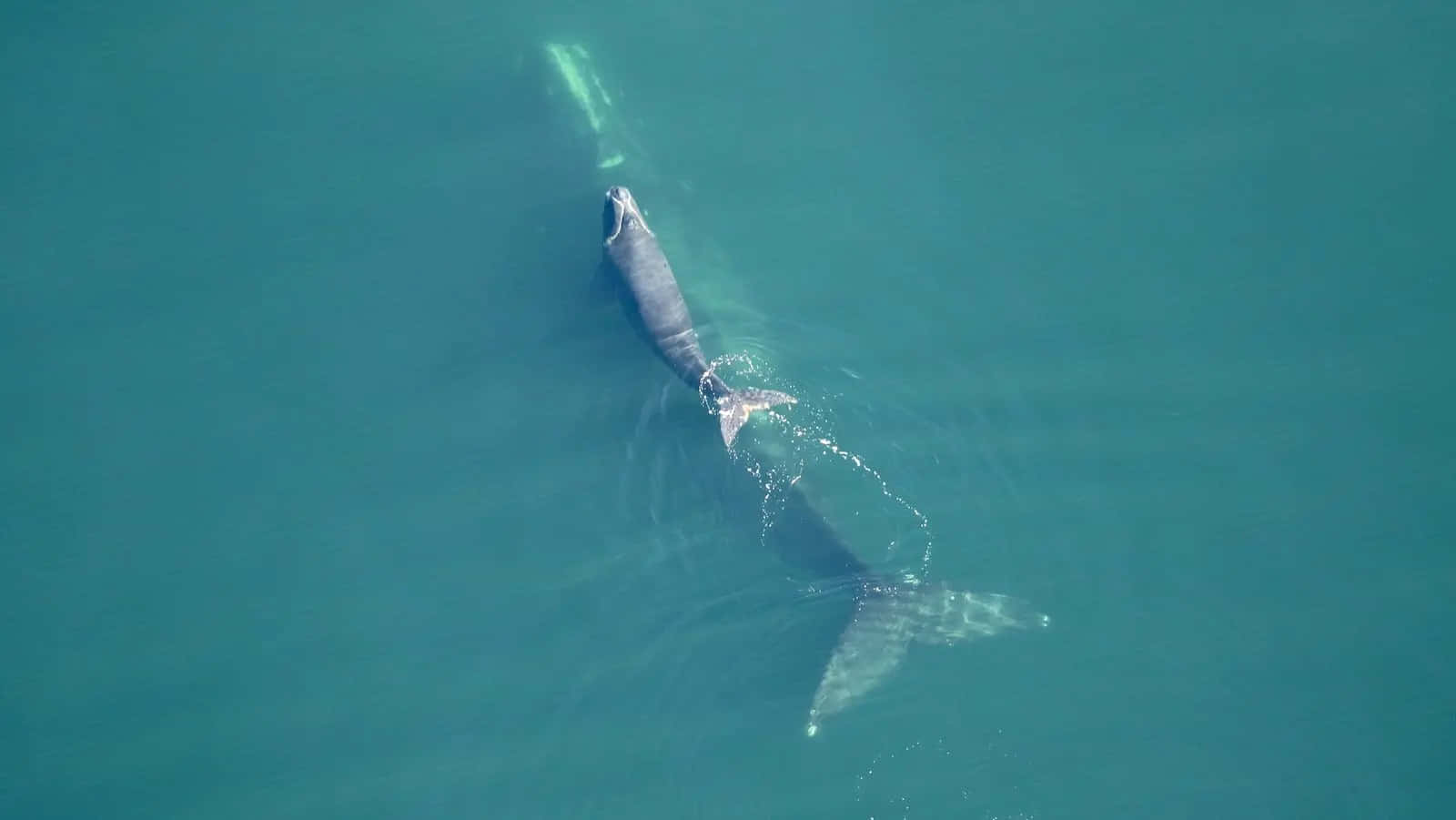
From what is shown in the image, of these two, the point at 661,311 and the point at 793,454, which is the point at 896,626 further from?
the point at 661,311

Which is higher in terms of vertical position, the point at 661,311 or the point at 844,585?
the point at 661,311

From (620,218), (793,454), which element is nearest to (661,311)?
(620,218)

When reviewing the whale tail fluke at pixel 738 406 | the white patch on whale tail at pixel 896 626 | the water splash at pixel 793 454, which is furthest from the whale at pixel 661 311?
the white patch on whale tail at pixel 896 626

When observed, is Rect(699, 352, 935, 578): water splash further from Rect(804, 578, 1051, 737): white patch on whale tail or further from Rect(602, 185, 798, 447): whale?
Rect(804, 578, 1051, 737): white patch on whale tail

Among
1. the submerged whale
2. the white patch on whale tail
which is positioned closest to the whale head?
the submerged whale

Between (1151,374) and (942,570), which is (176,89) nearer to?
(942,570)

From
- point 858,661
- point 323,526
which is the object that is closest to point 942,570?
point 858,661
